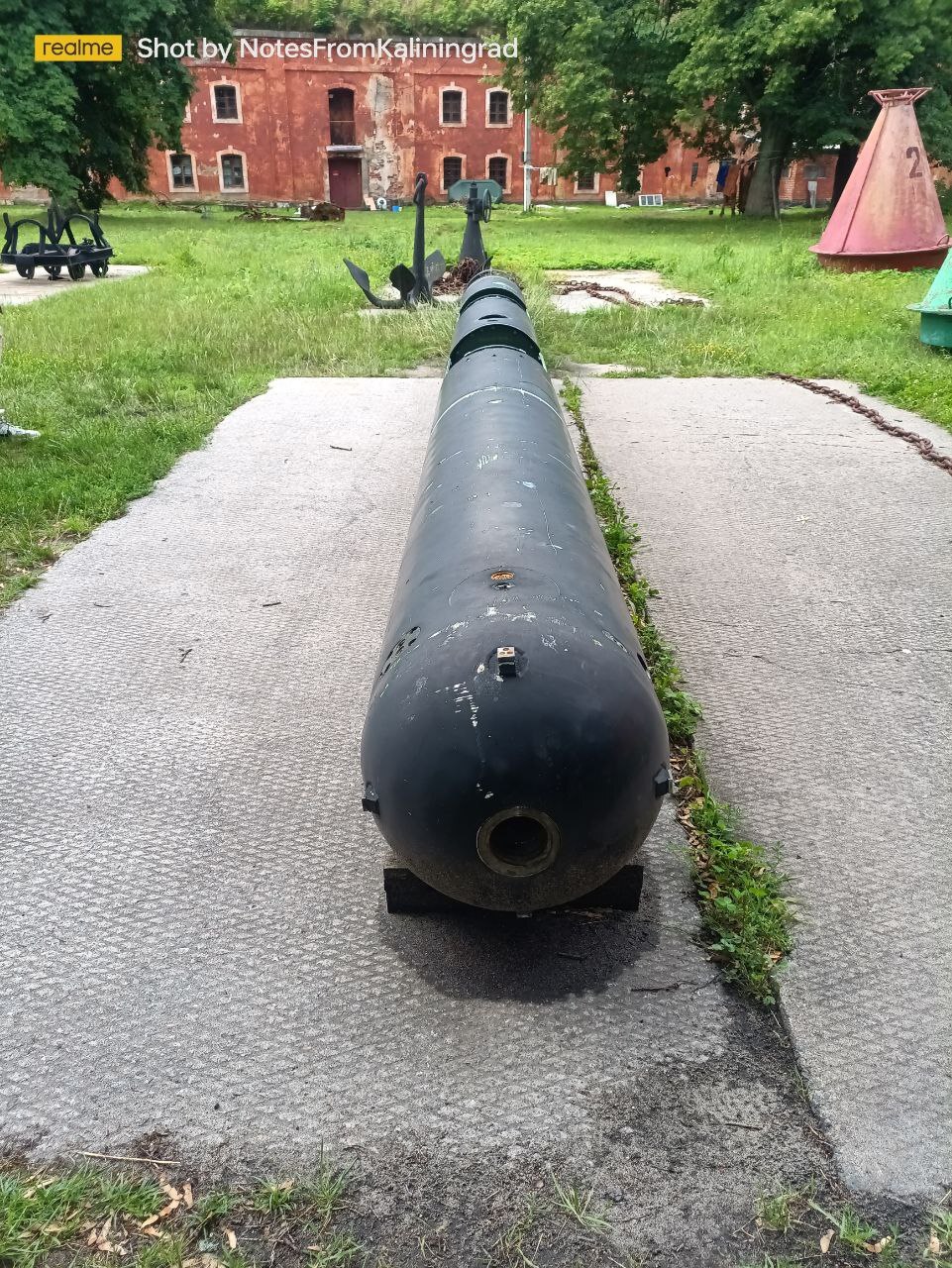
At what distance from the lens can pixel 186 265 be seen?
16359mm

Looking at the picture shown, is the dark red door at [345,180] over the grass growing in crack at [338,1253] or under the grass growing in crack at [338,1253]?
over

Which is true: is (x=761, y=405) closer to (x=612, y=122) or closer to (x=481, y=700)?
(x=481, y=700)

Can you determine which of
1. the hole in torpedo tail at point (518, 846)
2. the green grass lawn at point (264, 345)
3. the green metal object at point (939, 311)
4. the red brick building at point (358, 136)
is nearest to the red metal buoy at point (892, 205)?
the green grass lawn at point (264, 345)

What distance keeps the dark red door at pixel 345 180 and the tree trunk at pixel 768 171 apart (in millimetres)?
20805

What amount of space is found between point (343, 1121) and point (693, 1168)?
27.2 inches

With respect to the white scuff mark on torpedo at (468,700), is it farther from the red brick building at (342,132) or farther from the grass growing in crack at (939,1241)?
the red brick building at (342,132)

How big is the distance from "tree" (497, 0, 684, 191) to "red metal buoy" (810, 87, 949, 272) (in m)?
14.4

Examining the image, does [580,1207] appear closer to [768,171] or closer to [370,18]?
[768,171]

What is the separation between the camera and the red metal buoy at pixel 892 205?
13320 millimetres

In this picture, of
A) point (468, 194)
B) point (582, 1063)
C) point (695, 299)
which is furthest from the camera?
point (695, 299)

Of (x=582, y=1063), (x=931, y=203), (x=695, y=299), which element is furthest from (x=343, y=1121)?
(x=931, y=203)

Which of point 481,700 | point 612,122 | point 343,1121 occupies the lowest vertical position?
point 343,1121

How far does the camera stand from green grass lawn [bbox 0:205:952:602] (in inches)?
230

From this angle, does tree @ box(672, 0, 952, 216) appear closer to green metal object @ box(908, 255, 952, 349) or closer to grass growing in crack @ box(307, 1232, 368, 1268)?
green metal object @ box(908, 255, 952, 349)
